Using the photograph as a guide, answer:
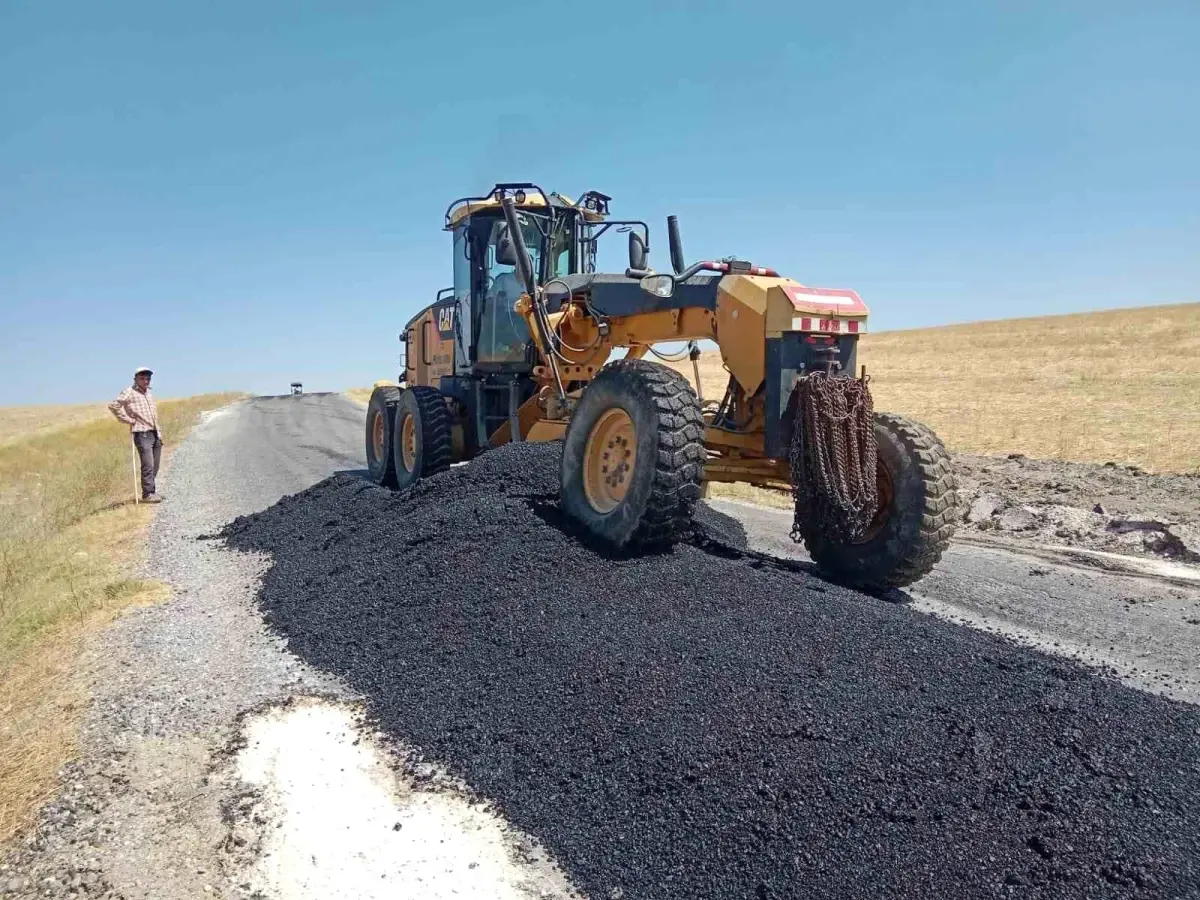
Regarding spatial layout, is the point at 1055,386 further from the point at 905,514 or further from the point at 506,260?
the point at 905,514

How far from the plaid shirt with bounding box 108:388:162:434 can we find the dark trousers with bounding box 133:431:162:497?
0.37 ft

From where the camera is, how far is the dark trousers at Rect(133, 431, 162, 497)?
11.1 m

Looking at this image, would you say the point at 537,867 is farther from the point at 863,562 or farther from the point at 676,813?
the point at 863,562

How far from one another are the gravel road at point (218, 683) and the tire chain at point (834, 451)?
2.04 feet

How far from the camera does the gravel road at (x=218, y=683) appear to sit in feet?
10.1

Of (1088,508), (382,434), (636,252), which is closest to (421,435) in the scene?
(382,434)

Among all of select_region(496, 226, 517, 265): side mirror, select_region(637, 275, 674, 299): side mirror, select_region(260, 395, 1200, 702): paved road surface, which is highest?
select_region(496, 226, 517, 265): side mirror

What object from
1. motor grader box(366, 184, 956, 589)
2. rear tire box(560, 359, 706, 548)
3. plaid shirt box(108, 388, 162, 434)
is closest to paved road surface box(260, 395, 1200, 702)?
motor grader box(366, 184, 956, 589)

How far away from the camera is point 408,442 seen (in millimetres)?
10164

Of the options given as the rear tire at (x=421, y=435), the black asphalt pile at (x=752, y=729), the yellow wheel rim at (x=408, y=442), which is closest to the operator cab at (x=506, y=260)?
the rear tire at (x=421, y=435)

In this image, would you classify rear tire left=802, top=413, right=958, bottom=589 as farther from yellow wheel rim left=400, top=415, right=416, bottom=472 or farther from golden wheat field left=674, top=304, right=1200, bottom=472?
yellow wheel rim left=400, top=415, right=416, bottom=472

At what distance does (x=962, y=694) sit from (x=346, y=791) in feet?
8.68

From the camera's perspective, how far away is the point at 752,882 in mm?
2930

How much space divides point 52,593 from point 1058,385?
981 inches
